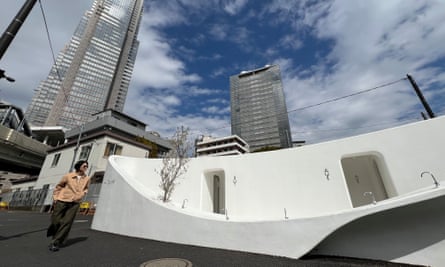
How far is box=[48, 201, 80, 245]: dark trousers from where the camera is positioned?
2.81m

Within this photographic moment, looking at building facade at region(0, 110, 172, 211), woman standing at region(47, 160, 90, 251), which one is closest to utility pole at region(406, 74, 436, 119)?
woman standing at region(47, 160, 90, 251)

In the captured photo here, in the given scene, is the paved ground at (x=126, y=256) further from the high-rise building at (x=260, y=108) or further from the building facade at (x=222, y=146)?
the high-rise building at (x=260, y=108)

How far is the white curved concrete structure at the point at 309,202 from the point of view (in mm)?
2494

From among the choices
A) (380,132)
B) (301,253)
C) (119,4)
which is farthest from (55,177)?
(119,4)

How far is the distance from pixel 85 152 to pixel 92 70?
4832 cm

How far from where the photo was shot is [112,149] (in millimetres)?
14125

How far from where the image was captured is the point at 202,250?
9.66ft

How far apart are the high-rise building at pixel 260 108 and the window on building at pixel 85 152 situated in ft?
139

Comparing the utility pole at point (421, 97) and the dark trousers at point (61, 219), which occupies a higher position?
the utility pole at point (421, 97)

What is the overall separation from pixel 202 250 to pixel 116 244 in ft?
6.07

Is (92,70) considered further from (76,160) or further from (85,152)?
(76,160)

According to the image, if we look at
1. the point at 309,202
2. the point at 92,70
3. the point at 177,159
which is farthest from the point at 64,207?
the point at 92,70

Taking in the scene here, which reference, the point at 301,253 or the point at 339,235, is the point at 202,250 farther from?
the point at 339,235

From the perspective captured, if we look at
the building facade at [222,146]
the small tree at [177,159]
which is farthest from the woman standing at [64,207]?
the building facade at [222,146]
